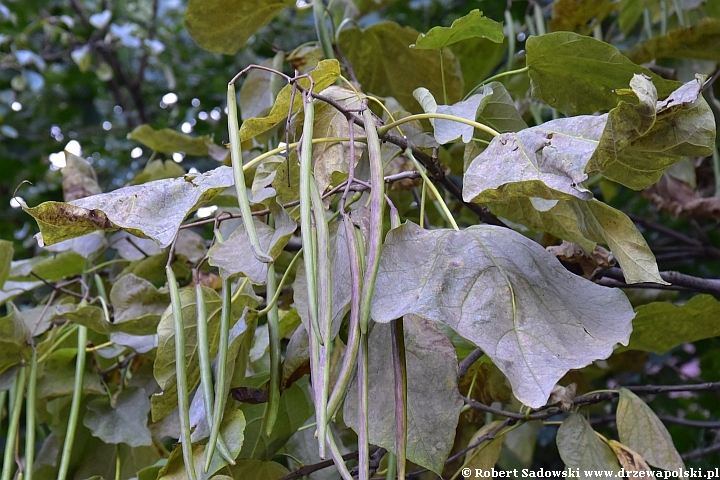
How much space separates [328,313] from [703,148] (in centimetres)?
24

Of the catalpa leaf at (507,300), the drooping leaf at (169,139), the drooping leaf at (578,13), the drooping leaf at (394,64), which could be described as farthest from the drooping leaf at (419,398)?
the drooping leaf at (578,13)

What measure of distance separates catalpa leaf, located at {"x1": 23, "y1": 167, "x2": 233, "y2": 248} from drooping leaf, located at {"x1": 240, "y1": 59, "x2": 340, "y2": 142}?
58 millimetres

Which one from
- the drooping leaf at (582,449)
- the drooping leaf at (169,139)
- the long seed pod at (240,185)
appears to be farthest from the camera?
the drooping leaf at (169,139)

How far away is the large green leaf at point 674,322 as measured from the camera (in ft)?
2.06

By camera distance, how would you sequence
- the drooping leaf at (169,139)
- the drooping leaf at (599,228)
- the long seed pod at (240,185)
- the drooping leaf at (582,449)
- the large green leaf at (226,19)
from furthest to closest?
the drooping leaf at (169,139), the large green leaf at (226,19), the drooping leaf at (582,449), the drooping leaf at (599,228), the long seed pod at (240,185)

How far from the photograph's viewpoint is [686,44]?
88 cm

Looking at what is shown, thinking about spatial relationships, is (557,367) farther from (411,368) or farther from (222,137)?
(222,137)

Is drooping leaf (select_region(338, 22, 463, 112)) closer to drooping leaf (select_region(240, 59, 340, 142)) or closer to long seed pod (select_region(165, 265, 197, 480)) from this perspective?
drooping leaf (select_region(240, 59, 340, 142))

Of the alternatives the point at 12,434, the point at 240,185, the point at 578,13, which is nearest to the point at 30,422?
the point at 12,434

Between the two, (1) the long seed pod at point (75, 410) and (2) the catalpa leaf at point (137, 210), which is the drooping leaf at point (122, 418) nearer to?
(1) the long seed pod at point (75, 410)

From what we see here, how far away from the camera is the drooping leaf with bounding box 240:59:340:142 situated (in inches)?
19.0

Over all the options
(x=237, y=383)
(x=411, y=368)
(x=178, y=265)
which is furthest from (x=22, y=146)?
(x=411, y=368)

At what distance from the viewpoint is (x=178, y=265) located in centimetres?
83

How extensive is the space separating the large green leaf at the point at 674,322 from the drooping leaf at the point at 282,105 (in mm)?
374
